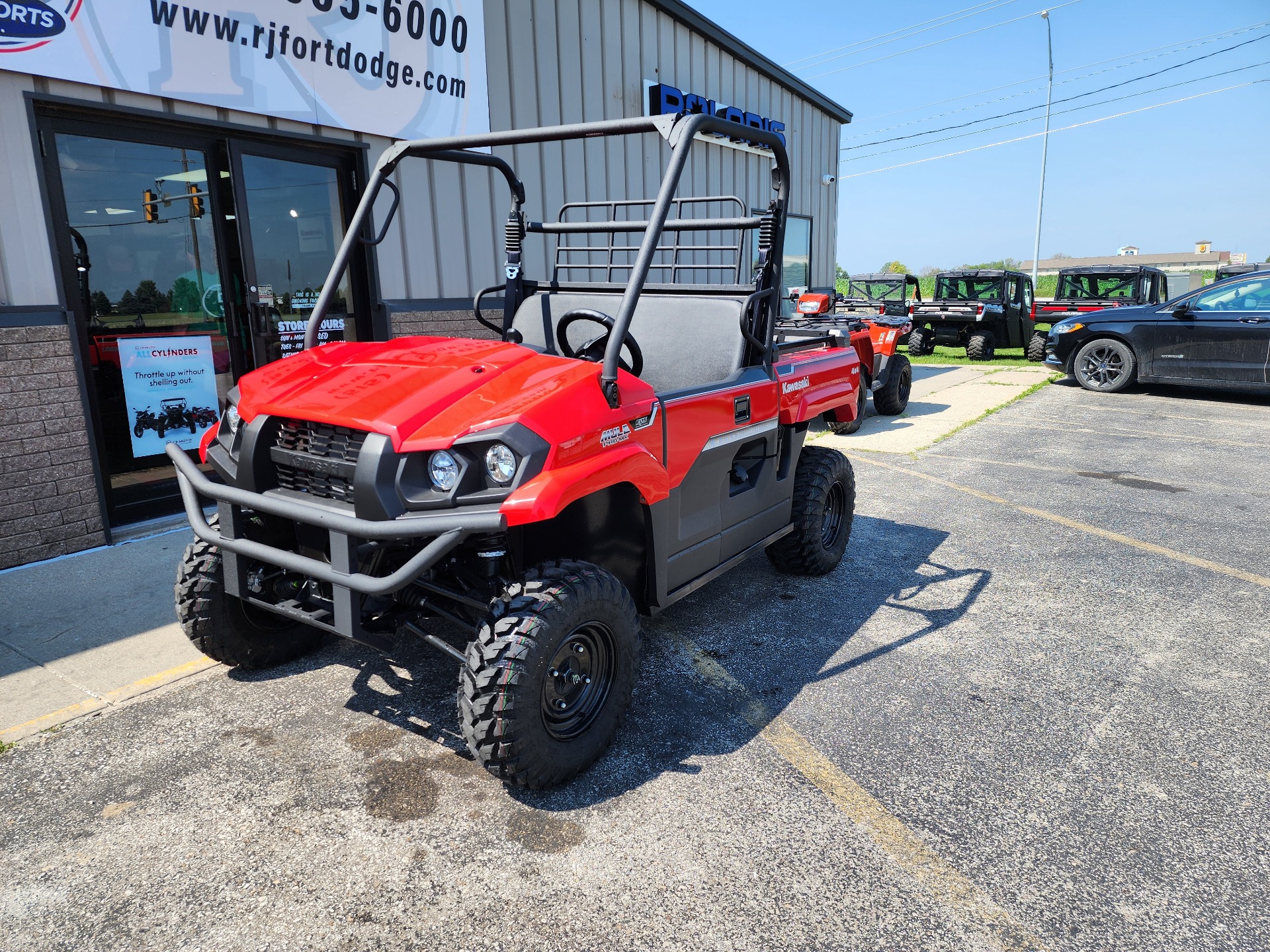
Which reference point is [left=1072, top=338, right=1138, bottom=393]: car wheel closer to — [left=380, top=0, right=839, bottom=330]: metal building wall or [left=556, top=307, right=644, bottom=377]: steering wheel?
[left=380, top=0, right=839, bottom=330]: metal building wall

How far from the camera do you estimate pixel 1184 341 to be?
35.4ft

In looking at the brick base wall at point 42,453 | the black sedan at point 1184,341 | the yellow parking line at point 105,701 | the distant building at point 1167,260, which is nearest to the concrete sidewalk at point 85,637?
the yellow parking line at point 105,701

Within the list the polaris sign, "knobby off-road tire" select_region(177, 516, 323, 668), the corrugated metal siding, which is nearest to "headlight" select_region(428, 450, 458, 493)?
"knobby off-road tire" select_region(177, 516, 323, 668)

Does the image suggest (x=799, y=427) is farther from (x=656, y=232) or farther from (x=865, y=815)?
(x=865, y=815)

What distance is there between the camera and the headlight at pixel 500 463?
2.46 m

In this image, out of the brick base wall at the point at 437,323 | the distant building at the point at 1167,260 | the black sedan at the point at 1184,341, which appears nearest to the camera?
the brick base wall at the point at 437,323

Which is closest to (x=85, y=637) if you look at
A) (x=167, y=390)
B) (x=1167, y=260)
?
(x=167, y=390)

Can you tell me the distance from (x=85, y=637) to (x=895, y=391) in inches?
332

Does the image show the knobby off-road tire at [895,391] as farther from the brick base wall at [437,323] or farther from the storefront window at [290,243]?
the storefront window at [290,243]

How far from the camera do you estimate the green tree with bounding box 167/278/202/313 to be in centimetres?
557

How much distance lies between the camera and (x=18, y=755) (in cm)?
286

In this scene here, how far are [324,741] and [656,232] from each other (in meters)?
2.13

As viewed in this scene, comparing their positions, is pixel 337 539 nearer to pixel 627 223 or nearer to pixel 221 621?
pixel 221 621

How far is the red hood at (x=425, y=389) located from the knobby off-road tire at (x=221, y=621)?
1.90ft
